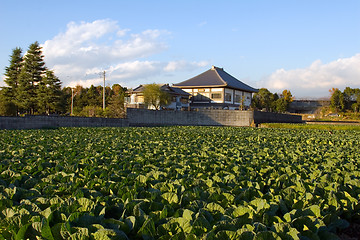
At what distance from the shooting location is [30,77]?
112 feet

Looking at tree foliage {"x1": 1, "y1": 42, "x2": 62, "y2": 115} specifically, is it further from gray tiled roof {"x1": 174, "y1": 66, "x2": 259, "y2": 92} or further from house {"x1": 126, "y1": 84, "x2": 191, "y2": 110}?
gray tiled roof {"x1": 174, "y1": 66, "x2": 259, "y2": 92}

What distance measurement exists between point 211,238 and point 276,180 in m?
2.42

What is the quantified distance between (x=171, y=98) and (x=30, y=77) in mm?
18505

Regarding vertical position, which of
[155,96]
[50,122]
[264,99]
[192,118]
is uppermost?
[264,99]

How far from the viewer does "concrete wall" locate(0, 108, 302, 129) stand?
19483 mm

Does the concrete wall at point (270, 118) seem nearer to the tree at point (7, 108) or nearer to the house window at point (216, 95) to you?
the house window at point (216, 95)

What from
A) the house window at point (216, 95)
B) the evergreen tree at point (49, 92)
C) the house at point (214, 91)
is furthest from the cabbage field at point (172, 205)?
the house window at point (216, 95)

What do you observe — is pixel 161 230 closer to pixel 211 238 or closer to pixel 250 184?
pixel 211 238

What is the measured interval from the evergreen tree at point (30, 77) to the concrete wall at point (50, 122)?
45.8ft

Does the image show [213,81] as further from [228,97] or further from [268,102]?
[268,102]

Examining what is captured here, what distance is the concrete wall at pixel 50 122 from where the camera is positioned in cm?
1836

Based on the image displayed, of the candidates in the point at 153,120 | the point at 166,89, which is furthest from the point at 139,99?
the point at 153,120

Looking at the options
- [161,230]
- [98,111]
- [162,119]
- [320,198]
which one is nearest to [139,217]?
[161,230]

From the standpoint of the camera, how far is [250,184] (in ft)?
12.6
